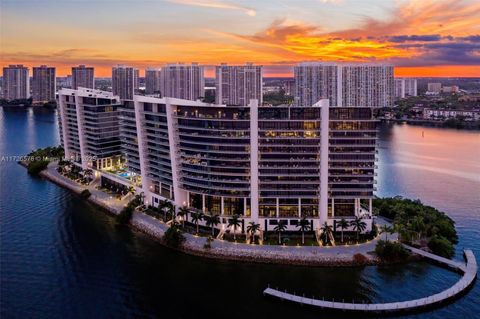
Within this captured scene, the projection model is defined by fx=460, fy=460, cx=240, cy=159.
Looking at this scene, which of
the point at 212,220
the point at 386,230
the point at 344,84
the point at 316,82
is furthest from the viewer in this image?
the point at 344,84

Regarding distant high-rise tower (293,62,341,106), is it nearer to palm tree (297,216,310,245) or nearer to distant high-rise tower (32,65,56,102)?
palm tree (297,216,310,245)

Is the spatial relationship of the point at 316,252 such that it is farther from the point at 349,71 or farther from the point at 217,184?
the point at 349,71

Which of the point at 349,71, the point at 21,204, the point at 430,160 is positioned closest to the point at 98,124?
the point at 21,204

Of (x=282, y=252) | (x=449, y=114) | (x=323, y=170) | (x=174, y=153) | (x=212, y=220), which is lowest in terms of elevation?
(x=282, y=252)

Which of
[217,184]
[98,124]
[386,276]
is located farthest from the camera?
[98,124]

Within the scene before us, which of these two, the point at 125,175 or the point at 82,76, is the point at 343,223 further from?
the point at 82,76

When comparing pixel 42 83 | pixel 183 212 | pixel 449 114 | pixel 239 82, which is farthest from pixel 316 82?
pixel 42 83
